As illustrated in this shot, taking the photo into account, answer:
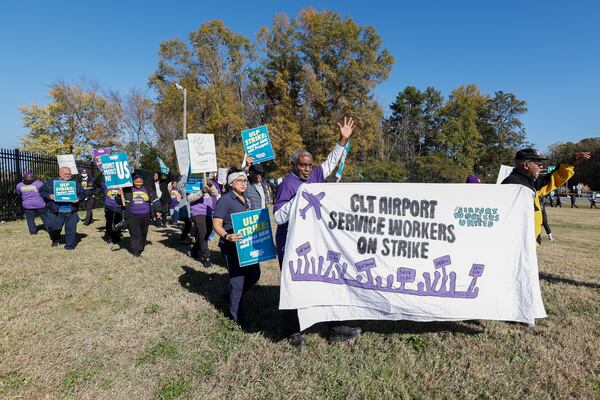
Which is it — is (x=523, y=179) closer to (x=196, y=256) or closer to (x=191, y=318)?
(x=191, y=318)

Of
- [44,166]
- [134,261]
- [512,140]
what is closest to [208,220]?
[134,261]

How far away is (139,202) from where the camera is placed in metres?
7.76

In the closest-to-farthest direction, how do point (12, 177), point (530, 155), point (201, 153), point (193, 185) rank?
point (530, 155) < point (201, 153) < point (193, 185) < point (12, 177)

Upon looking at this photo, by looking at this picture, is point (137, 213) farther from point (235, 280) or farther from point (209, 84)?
point (209, 84)

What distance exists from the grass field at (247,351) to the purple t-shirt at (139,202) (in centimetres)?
223

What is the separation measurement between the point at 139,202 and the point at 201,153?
5.87 ft

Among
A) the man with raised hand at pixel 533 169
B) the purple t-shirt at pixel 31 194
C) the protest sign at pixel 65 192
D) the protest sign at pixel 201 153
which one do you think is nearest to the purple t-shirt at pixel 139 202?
the protest sign at pixel 201 153

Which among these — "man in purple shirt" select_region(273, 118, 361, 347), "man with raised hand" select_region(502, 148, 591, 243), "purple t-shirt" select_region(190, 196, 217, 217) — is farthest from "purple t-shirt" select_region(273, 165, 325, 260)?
"purple t-shirt" select_region(190, 196, 217, 217)

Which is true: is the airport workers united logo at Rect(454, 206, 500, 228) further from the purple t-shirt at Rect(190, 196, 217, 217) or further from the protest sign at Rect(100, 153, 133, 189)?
the protest sign at Rect(100, 153, 133, 189)

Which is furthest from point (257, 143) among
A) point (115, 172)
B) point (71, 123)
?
point (71, 123)

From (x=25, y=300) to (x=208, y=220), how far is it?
11.7ft

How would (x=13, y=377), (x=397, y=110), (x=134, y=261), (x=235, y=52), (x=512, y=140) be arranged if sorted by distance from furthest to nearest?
1. (x=397, y=110)
2. (x=512, y=140)
3. (x=235, y=52)
4. (x=134, y=261)
5. (x=13, y=377)

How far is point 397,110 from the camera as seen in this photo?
63.5 metres

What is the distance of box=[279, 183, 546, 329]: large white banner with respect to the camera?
364cm
